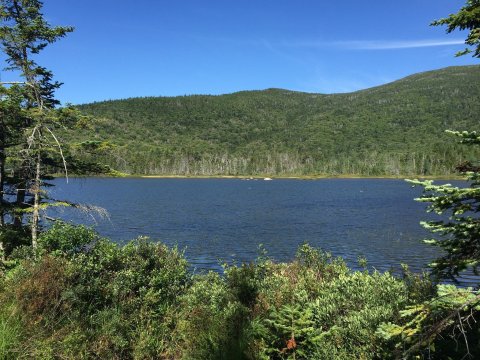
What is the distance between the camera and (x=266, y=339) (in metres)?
9.11

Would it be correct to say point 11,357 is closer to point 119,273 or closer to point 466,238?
point 119,273

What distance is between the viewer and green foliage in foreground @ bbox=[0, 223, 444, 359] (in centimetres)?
876

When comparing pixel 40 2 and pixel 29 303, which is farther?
pixel 40 2

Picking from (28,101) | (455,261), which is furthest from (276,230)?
(455,261)

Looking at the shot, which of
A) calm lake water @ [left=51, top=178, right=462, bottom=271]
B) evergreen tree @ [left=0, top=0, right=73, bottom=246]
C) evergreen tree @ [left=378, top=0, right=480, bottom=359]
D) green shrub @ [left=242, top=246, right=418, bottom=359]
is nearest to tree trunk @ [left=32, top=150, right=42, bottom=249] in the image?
evergreen tree @ [left=0, top=0, right=73, bottom=246]

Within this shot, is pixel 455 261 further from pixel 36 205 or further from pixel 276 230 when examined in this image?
pixel 276 230

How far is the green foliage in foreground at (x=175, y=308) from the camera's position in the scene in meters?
8.76

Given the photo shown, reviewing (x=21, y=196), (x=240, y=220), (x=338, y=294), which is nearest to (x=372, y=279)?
(x=338, y=294)

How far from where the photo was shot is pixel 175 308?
1313 cm

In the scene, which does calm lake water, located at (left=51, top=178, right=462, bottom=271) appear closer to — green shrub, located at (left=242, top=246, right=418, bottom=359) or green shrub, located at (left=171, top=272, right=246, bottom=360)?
green shrub, located at (left=171, top=272, right=246, bottom=360)

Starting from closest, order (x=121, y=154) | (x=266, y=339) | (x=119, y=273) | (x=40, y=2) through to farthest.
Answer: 1. (x=266, y=339)
2. (x=119, y=273)
3. (x=121, y=154)
4. (x=40, y=2)

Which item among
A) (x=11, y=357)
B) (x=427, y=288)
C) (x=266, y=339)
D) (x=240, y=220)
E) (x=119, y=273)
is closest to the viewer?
(x=11, y=357)

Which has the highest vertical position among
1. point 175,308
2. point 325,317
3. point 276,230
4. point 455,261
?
point 455,261

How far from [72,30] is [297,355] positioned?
55.4ft
